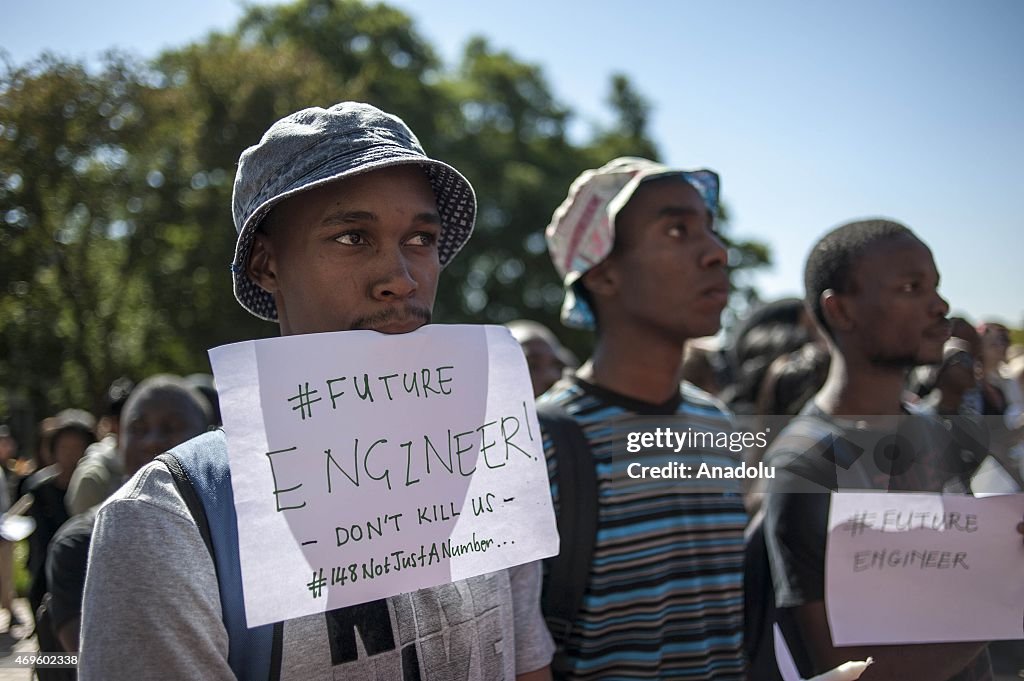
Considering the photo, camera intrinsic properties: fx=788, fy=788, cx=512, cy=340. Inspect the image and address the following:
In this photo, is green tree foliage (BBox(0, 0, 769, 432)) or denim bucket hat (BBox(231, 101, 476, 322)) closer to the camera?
denim bucket hat (BBox(231, 101, 476, 322))

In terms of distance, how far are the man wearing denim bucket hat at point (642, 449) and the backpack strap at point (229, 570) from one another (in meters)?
0.93

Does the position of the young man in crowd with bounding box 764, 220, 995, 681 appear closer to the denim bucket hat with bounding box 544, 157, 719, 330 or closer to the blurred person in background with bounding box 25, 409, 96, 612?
the denim bucket hat with bounding box 544, 157, 719, 330

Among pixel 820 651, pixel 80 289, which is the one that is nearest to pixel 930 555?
pixel 820 651

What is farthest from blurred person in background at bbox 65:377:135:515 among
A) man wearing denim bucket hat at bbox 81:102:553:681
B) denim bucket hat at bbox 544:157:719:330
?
man wearing denim bucket hat at bbox 81:102:553:681

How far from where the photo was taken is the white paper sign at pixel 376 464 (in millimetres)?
1306

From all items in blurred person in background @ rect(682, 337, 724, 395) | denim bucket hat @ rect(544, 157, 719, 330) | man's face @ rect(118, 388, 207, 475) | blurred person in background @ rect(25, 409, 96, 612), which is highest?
denim bucket hat @ rect(544, 157, 719, 330)

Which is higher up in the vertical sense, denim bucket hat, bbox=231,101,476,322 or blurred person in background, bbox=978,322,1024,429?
denim bucket hat, bbox=231,101,476,322

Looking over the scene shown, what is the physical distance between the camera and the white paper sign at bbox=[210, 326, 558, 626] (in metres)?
1.31

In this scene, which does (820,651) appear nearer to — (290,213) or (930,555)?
(930,555)

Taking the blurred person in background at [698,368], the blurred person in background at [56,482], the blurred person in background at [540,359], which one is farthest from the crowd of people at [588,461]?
the blurred person in background at [698,368]

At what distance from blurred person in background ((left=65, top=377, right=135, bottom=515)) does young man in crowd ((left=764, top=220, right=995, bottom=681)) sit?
331cm

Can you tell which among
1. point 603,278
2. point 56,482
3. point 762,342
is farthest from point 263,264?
point 762,342

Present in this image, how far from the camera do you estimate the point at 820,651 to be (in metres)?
1.88

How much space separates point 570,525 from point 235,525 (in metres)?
1.02
